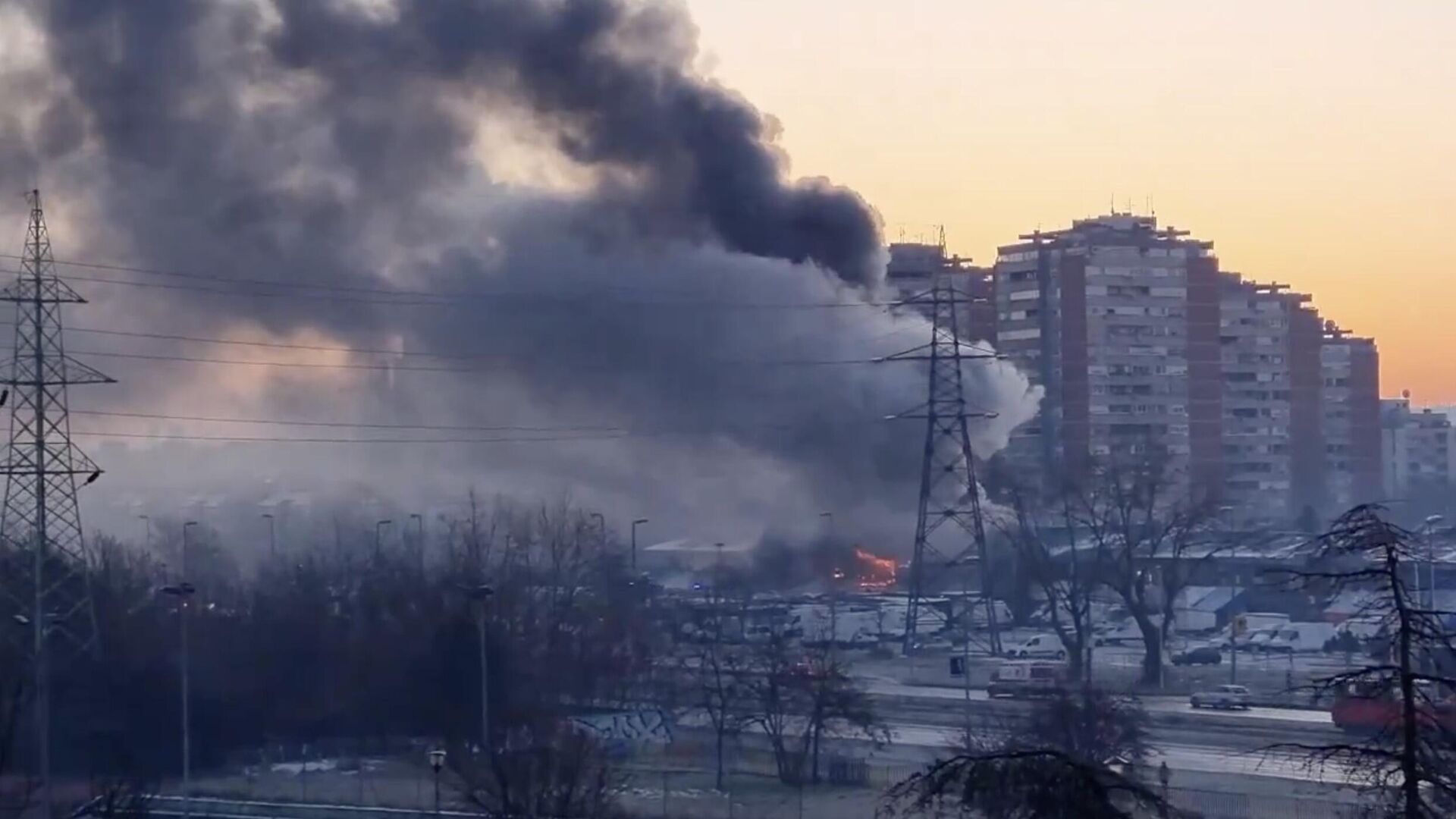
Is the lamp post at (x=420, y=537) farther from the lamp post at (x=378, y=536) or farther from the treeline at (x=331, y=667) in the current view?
the treeline at (x=331, y=667)

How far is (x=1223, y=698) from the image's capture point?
25.8 metres

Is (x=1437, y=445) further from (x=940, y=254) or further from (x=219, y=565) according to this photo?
(x=219, y=565)

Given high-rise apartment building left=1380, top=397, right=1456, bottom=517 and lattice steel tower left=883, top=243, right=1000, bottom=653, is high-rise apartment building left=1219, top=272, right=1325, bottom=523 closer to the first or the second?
high-rise apartment building left=1380, top=397, right=1456, bottom=517

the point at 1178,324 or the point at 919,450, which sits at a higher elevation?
the point at 1178,324

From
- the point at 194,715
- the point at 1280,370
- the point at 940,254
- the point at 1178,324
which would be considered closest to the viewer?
the point at 194,715

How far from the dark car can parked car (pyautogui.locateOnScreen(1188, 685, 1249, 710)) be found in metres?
4.43

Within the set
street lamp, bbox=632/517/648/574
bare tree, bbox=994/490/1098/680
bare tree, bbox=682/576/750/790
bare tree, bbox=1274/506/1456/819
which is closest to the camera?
bare tree, bbox=1274/506/1456/819

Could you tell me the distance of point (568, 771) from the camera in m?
15.3

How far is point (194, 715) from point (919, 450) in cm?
1671

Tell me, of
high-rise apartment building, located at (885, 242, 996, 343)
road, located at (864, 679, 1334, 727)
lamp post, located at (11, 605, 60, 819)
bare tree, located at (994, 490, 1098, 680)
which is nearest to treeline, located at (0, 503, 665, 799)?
lamp post, located at (11, 605, 60, 819)

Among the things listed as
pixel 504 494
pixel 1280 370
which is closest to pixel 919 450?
pixel 504 494

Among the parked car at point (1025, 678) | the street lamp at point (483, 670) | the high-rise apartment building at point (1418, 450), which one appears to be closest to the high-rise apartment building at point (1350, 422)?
the high-rise apartment building at point (1418, 450)

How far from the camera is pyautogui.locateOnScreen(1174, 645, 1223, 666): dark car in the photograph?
31.7m

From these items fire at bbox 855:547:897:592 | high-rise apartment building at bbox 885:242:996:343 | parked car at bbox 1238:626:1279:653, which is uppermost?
high-rise apartment building at bbox 885:242:996:343
